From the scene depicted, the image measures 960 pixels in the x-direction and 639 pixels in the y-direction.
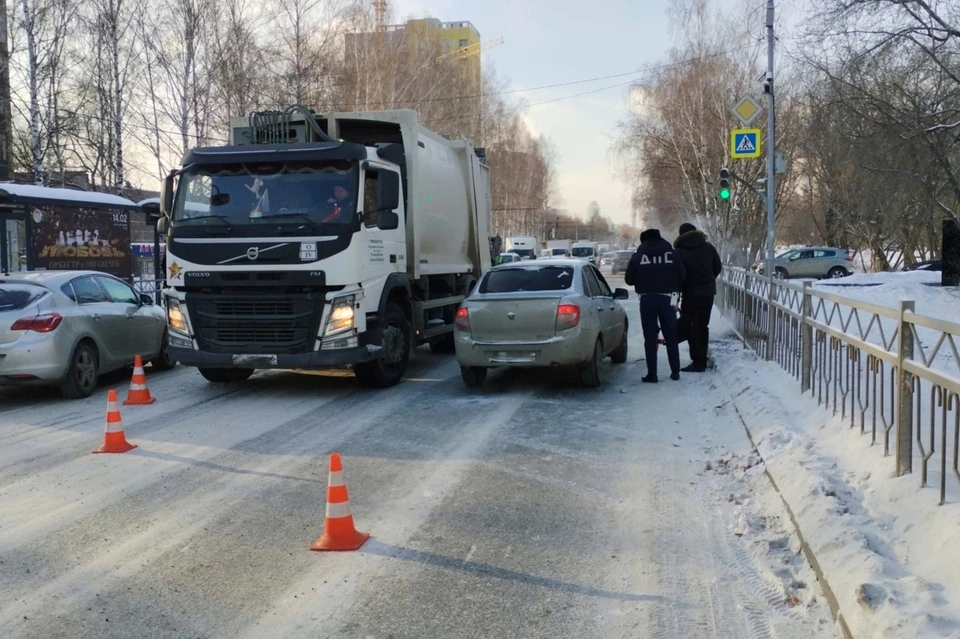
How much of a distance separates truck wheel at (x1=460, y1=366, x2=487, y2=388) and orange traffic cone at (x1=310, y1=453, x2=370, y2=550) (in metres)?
5.38

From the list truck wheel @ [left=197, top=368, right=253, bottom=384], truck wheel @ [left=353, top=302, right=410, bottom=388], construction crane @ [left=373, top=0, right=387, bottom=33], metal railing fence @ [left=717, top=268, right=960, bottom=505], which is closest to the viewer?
metal railing fence @ [left=717, top=268, right=960, bottom=505]

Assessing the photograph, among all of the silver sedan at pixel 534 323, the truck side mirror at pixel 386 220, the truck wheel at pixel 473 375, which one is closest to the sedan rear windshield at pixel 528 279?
the silver sedan at pixel 534 323

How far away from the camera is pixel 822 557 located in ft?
13.8

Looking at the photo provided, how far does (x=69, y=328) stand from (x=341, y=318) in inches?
127

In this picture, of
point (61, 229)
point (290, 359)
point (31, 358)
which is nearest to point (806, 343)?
point (290, 359)

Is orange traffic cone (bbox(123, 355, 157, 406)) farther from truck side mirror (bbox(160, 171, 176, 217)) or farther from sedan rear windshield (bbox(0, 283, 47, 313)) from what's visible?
truck side mirror (bbox(160, 171, 176, 217))

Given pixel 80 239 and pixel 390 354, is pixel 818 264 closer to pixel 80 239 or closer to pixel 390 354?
pixel 80 239

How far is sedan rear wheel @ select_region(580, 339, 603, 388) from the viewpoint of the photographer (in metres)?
9.85

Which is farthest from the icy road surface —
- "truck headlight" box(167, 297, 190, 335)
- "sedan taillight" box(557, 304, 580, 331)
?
"truck headlight" box(167, 297, 190, 335)

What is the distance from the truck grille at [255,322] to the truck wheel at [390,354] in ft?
3.14

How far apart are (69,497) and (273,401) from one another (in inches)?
148

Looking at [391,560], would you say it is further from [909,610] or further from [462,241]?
[462,241]

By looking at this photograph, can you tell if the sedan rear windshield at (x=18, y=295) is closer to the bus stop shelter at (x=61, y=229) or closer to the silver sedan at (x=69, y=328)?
the silver sedan at (x=69, y=328)

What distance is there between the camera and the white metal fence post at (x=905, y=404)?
4961mm
